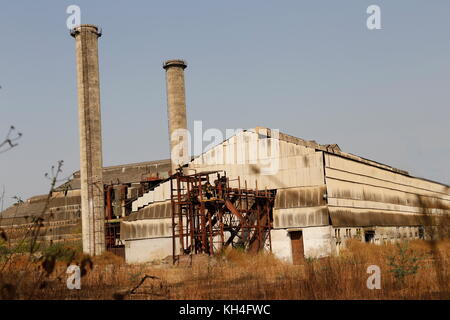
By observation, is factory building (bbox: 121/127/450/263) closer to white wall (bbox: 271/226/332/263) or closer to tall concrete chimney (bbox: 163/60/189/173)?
white wall (bbox: 271/226/332/263)

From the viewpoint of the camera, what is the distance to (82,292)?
12734 millimetres

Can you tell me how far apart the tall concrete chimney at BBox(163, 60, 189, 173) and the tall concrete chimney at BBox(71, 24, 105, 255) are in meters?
8.65

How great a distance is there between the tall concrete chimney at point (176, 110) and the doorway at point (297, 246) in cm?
1951

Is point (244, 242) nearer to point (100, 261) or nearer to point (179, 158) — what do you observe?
point (100, 261)

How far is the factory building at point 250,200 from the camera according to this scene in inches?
1152

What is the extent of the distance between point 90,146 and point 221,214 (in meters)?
16.7

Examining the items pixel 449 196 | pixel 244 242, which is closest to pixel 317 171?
pixel 244 242

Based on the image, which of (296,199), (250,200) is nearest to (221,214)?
(250,200)

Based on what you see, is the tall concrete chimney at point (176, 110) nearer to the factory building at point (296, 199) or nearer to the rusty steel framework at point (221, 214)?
the factory building at point (296, 199)

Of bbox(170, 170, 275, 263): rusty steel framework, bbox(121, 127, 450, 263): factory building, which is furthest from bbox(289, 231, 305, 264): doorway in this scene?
bbox(170, 170, 275, 263): rusty steel framework

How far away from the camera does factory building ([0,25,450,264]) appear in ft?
96.0

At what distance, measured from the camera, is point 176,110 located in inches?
1934
